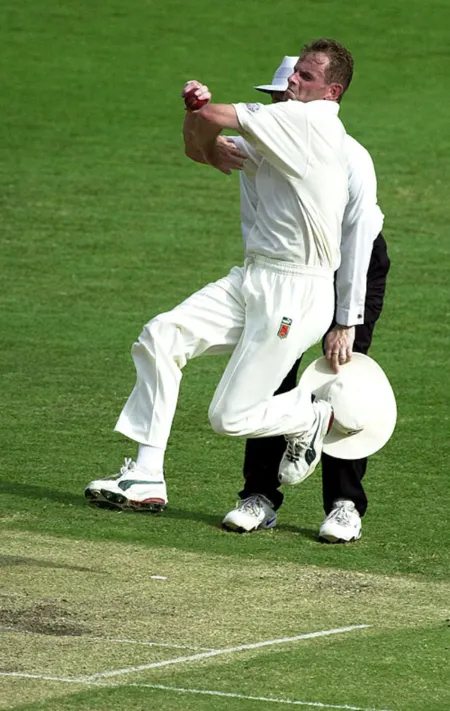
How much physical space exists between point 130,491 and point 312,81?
6.46ft

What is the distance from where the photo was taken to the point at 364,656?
5.44m

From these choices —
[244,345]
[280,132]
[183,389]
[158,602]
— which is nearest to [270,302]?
[244,345]

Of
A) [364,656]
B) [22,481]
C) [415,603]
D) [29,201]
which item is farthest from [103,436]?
[29,201]

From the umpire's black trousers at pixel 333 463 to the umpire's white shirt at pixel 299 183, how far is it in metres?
0.74

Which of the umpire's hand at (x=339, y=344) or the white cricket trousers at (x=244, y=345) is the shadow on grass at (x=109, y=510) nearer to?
the white cricket trousers at (x=244, y=345)

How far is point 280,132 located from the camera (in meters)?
6.57

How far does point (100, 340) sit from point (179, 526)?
5.18 m

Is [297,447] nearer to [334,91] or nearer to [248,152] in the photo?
[248,152]

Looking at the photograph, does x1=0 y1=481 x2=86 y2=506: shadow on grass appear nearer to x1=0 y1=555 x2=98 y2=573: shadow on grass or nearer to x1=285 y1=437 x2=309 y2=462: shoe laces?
x1=0 y1=555 x2=98 y2=573: shadow on grass

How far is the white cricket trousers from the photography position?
6848 mm

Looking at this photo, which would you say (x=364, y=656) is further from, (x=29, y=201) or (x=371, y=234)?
(x=29, y=201)

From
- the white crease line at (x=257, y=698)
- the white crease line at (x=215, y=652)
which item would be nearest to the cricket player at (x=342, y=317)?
the white crease line at (x=215, y=652)

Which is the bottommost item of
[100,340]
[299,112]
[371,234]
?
[100,340]

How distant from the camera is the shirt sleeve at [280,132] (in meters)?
6.50
